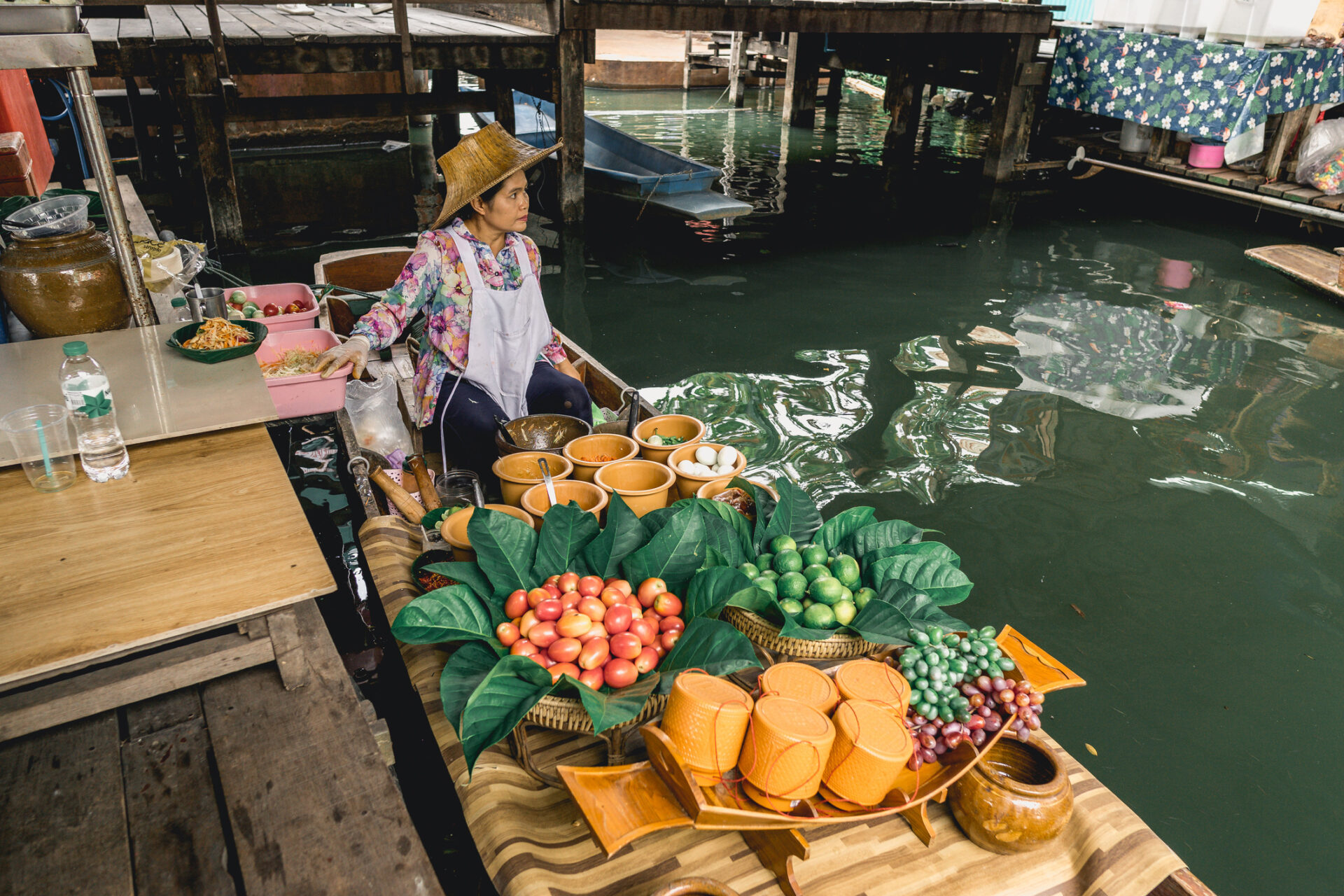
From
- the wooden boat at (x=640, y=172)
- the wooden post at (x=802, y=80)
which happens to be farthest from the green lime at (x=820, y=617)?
the wooden post at (x=802, y=80)

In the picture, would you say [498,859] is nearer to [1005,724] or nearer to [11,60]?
[1005,724]

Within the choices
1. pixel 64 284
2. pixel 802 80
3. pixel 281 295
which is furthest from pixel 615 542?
pixel 802 80

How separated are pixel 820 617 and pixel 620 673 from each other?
0.56m

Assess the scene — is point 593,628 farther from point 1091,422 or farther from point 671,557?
point 1091,422

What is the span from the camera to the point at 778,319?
7.16 m

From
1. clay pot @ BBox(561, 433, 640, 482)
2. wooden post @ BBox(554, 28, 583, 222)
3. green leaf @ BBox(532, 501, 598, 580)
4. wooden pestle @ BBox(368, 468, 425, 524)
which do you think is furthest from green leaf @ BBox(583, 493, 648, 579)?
wooden post @ BBox(554, 28, 583, 222)

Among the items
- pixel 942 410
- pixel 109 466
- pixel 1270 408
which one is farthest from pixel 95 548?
pixel 1270 408

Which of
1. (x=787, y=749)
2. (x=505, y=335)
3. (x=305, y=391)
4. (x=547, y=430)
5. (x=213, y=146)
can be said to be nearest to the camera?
(x=787, y=749)

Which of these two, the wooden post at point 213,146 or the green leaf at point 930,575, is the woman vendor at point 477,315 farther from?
the wooden post at point 213,146

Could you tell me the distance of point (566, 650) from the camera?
1.96 meters

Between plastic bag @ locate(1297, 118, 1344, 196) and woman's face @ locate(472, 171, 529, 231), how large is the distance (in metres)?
9.64

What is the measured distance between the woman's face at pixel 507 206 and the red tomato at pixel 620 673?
1.98 metres

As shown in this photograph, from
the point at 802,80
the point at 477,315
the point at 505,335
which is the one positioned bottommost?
the point at 505,335

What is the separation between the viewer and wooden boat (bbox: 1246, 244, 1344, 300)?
7352 millimetres
